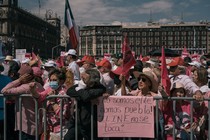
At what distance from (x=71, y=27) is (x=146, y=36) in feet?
468

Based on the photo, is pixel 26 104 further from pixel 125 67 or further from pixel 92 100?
pixel 125 67

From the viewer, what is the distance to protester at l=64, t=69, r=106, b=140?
195 inches

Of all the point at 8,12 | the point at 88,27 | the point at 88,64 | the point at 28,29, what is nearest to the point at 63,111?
the point at 88,64

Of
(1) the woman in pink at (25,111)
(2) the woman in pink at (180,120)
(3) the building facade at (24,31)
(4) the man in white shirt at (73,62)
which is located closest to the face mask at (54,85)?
(1) the woman in pink at (25,111)

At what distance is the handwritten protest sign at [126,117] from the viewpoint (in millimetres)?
4945

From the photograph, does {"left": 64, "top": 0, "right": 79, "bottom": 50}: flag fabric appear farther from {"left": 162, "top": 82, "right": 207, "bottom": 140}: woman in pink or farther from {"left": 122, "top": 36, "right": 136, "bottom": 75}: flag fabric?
{"left": 162, "top": 82, "right": 207, "bottom": 140}: woman in pink

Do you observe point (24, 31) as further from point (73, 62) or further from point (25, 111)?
point (25, 111)

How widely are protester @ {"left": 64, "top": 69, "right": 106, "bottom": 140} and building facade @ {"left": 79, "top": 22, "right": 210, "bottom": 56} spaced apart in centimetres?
14332

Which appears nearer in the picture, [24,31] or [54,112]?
[54,112]

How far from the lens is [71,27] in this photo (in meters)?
9.58

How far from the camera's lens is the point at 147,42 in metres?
152

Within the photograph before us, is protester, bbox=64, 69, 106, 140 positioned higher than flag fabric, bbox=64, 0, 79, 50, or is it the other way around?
flag fabric, bbox=64, 0, 79, 50

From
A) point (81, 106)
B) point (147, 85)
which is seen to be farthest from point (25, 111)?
point (147, 85)

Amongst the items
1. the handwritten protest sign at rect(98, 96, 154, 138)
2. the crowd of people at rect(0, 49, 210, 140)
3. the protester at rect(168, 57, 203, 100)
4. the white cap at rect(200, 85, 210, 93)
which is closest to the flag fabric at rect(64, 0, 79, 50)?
the protester at rect(168, 57, 203, 100)
